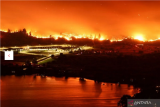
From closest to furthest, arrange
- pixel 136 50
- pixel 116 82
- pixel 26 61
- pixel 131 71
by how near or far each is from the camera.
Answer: pixel 116 82 → pixel 131 71 → pixel 26 61 → pixel 136 50

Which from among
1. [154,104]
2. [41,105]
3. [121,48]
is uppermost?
[121,48]

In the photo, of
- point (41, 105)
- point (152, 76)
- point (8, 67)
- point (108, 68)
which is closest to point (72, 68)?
point (108, 68)

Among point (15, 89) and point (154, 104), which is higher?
point (154, 104)

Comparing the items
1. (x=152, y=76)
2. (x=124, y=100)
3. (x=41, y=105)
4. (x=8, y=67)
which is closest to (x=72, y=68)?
(x=8, y=67)

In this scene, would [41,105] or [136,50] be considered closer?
[41,105]

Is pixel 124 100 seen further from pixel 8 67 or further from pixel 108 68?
pixel 8 67

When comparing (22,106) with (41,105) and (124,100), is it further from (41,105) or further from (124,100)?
(124,100)

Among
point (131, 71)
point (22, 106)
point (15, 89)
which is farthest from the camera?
point (131, 71)

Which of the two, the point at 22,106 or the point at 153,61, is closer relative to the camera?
the point at 22,106

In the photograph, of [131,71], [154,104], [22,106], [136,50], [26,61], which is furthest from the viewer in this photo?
[136,50]
